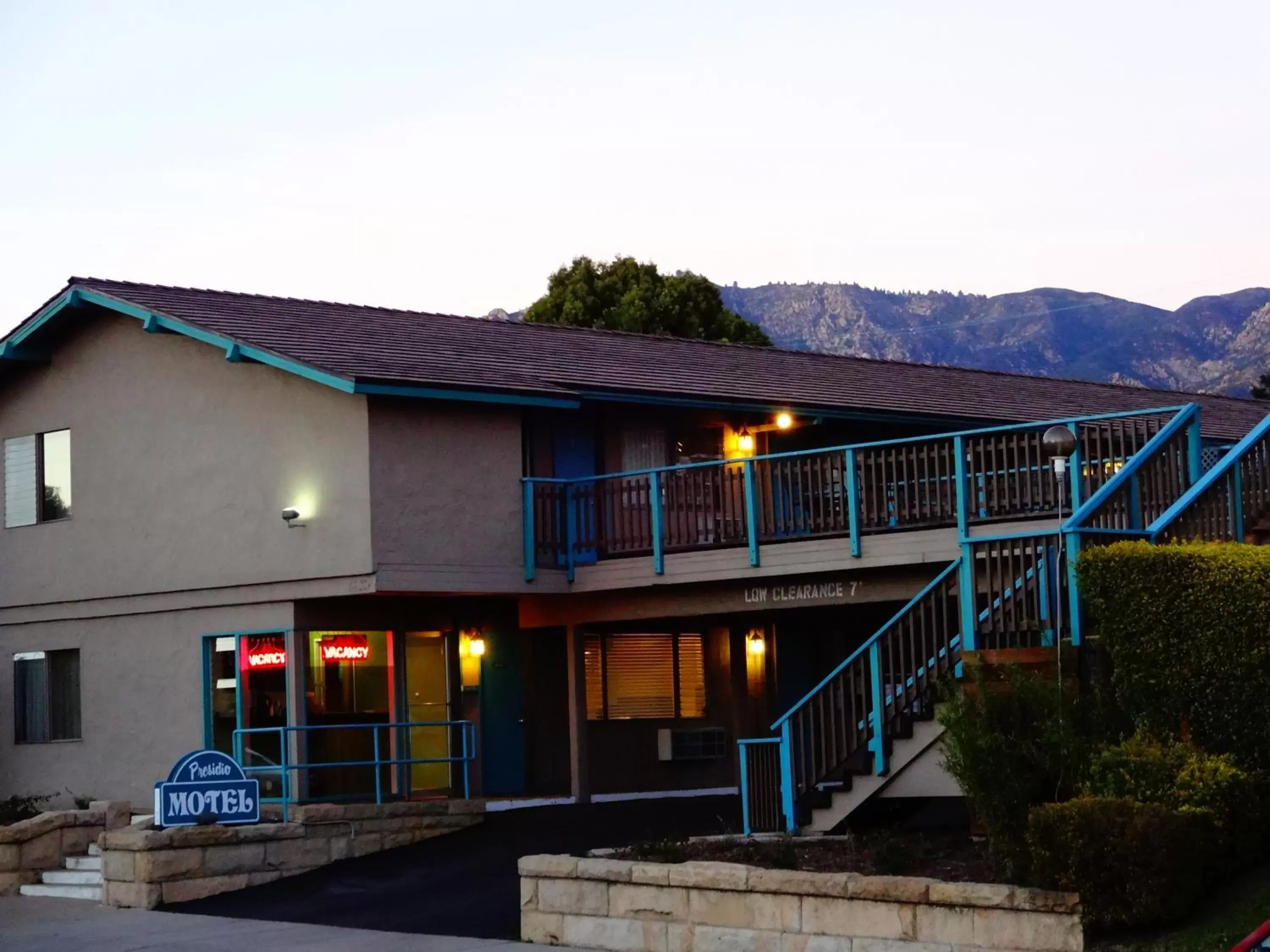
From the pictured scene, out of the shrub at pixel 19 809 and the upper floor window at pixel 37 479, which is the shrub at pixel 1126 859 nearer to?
the shrub at pixel 19 809

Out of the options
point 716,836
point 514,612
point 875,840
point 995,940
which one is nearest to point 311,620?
point 514,612

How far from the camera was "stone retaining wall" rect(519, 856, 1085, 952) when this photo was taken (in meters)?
12.7

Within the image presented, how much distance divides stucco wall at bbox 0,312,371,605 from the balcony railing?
2.48m

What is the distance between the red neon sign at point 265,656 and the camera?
23.0m

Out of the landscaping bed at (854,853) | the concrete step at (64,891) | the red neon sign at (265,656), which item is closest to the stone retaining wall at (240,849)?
the concrete step at (64,891)

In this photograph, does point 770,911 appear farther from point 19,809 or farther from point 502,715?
point 19,809

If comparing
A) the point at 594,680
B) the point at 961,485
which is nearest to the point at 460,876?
the point at 961,485

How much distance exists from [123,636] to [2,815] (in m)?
2.86

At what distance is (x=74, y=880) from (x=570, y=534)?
6944 millimetres

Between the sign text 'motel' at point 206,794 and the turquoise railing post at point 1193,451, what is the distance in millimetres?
9791

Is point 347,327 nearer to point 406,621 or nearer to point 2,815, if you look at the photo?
point 406,621

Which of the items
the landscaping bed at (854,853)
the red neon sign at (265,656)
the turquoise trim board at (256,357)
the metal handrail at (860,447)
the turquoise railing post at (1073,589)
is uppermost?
the turquoise trim board at (256,357)

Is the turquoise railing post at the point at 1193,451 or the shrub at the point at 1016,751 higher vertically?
the turquoise railing post at the point at 1193,451

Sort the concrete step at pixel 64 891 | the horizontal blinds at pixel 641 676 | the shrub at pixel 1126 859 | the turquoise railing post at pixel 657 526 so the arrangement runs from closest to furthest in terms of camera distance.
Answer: the shrub at pixel 1126 859 → the concrete step at pixel 64 891 → the turquoise railing post at pixel 657 526 → the horizontal blinds at pixel 641 676
